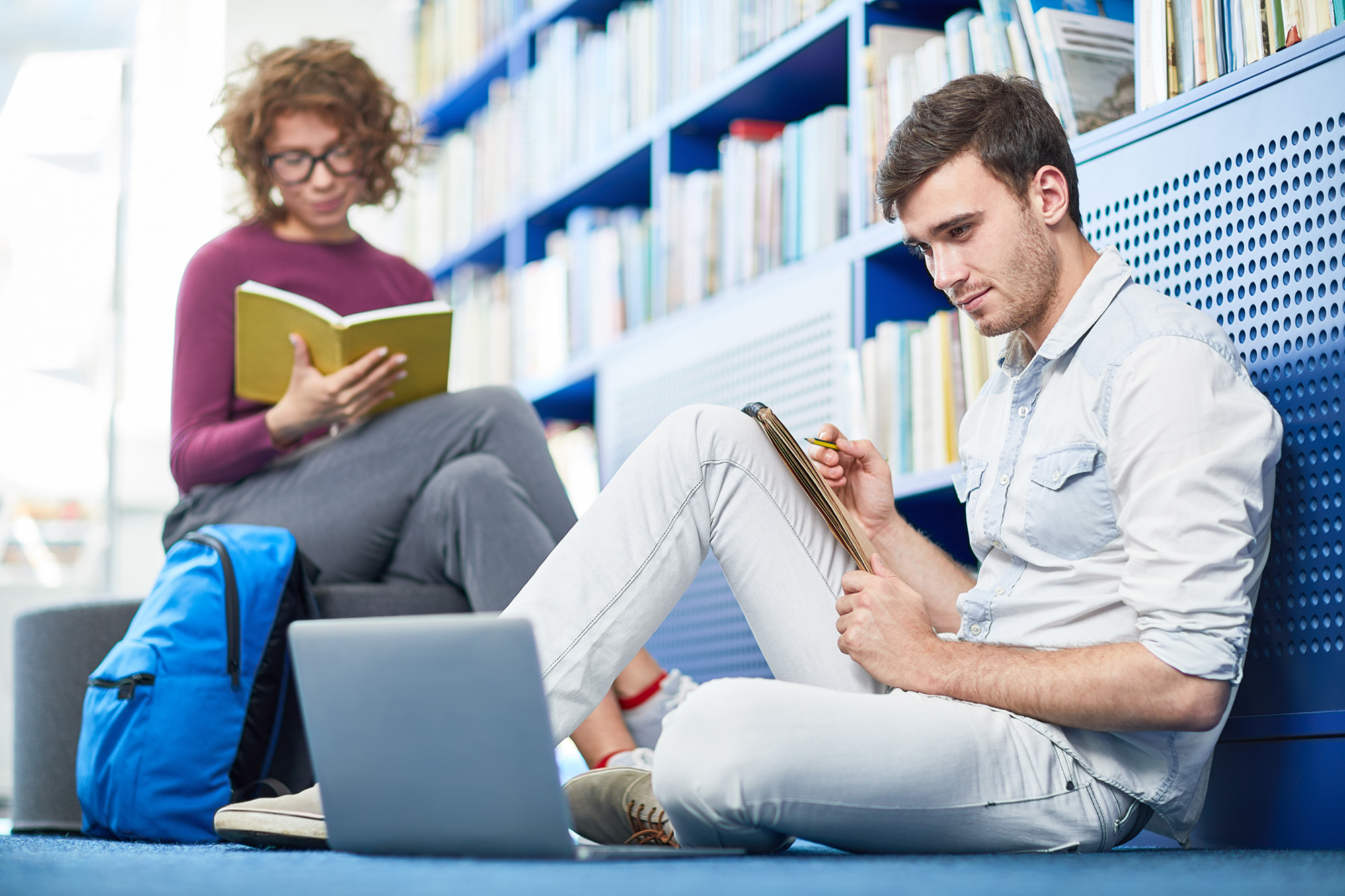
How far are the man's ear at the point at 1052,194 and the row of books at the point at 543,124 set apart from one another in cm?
161

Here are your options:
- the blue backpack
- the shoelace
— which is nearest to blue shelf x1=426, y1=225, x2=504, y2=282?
the blue backpack

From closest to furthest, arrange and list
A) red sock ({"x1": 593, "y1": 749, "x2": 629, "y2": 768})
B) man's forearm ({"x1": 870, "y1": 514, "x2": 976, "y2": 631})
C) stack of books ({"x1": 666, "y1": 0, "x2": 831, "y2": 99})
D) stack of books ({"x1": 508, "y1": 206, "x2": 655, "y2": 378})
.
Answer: man's forearm ({"x1": 870, "y1": 514, "x2": 976, "y2": 631}) → red sock ({"x1": 593, "y1": 749, "x2": 629, "y2": 768}) → stack of books ({"x1": 666, "y1": 0, "x2": 831, "y2": 99}) → stack of books ({"x1": 508, "y1": 206, "x2": 655, "y2": 378})

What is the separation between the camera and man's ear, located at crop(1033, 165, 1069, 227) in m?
1.29

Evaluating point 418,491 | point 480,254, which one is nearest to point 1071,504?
point 418,491

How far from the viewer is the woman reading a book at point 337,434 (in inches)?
68.2

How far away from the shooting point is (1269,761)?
4.43ft

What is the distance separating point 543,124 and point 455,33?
78cm

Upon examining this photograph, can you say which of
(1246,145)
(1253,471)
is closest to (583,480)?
(1246,145)

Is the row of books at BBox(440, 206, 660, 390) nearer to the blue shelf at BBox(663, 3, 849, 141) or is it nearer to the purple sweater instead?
the blue shelf at BBox(663, 3, 849, 141)

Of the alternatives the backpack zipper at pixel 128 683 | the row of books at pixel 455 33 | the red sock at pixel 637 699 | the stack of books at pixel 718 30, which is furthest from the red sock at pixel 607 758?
the row of books at pixel 455 33

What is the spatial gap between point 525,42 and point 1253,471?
2689 millimetres

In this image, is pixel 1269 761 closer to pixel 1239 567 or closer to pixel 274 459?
pixel 1239 567

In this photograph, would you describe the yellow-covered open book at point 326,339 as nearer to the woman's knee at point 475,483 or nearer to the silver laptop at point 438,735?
the woman's knee at point 475,483

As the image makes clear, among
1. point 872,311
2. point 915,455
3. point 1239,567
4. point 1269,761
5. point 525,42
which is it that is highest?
point 525,42
